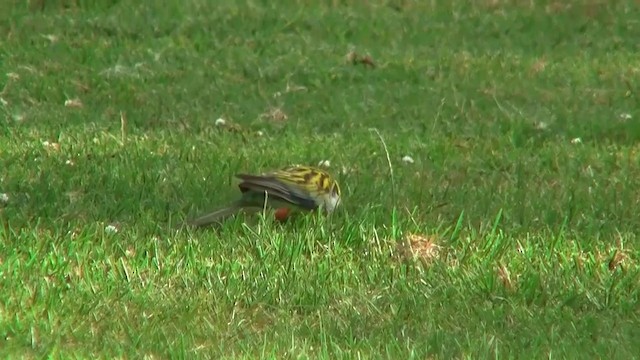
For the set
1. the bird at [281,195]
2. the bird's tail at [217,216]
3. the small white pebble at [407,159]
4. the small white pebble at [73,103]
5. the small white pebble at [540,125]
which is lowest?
the small white pebble at [73,103]

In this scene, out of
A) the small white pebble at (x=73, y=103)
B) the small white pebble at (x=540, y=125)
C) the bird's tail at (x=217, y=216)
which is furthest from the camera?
the small white pebble at (x=73, y=103)

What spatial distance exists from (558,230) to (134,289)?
2.19 m

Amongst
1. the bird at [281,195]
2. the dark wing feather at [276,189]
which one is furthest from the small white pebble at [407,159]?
the dark wing feather at [276,189]

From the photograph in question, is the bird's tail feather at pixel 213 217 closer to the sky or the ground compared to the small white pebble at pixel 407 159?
closer to the sky

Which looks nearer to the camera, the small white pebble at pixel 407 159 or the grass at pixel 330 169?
the grass at pixel 330 169

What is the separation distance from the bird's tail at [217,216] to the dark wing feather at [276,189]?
0.31 ft

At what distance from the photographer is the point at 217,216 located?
6434 mm

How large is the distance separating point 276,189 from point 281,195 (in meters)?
0.04

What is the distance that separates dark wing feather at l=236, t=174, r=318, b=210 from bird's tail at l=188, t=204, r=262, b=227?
93mm

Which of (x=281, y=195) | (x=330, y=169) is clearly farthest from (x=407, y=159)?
(x=281, y=195)

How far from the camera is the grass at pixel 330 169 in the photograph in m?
5.12

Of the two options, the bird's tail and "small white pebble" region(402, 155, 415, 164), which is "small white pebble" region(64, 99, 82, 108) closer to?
"small white pebble" region(402, 155, 415, 164)

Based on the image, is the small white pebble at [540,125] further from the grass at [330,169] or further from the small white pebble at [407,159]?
the small white pebble at [407,159]

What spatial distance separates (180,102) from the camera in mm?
10852
